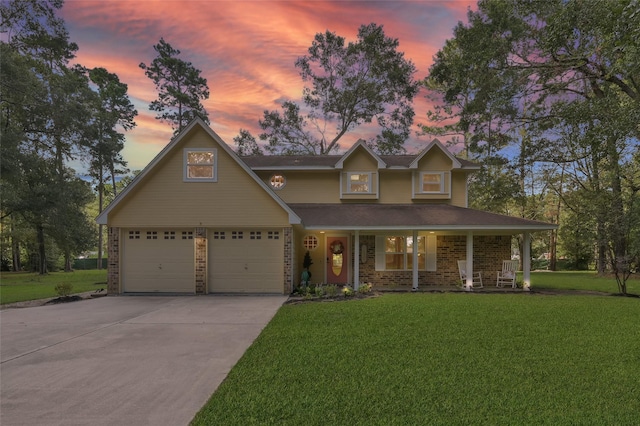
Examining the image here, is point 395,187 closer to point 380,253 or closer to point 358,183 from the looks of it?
point 358,183

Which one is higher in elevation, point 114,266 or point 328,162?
point 328,162

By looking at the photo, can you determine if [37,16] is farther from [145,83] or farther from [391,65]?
[391,65]

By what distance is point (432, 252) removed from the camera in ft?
45.7

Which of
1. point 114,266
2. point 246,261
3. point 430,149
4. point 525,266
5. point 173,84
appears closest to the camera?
point 114,266

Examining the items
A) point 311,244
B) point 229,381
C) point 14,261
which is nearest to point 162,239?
point 311,244

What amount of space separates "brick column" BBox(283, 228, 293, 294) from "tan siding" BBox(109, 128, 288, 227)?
0.63 m

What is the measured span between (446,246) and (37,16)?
27.9 m

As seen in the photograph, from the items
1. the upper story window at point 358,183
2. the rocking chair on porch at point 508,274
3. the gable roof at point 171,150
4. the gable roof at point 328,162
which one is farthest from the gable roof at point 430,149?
the gable roof at point 171,150

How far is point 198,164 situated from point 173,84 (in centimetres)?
2217

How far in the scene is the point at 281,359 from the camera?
5.05m

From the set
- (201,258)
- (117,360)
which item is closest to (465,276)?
(201,258)

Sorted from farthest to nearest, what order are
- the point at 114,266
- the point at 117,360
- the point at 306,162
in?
the point at 306,162
the point at 114,266
the point at 117,360

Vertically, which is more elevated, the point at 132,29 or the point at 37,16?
the point at 37,16

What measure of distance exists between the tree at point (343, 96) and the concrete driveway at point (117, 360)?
20.0 m
